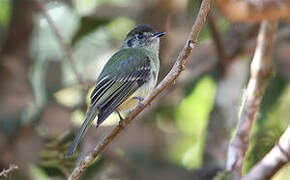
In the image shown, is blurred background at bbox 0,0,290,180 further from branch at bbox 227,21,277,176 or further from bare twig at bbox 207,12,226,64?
branch at bbox 227,21,277,176

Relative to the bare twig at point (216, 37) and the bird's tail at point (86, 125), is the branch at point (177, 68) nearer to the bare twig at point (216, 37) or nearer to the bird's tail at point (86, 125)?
the bird's tail at point (86, 125)

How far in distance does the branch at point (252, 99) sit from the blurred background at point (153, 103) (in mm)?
767

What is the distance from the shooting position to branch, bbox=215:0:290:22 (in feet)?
10.7

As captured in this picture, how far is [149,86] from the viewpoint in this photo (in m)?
4.23

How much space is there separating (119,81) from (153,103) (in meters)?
0.91

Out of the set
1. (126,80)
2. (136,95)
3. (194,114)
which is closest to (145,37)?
(126,80)

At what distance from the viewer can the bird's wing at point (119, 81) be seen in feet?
12.7

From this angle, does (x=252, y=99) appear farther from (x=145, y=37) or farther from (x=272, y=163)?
(x=145, y=37)

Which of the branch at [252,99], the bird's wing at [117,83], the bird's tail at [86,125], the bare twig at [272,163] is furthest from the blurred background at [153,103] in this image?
the bare twig at [272,163]

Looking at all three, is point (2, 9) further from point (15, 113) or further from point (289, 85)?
point (289, 85)

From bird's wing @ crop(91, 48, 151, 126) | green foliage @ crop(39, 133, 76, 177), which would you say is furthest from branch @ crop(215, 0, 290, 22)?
green foliage @ crop(39, 133, 76, 177)

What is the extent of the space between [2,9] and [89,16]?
1.37 metres

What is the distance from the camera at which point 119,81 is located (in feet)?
13.9

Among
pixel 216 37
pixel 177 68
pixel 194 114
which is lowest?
pixel 194 114
